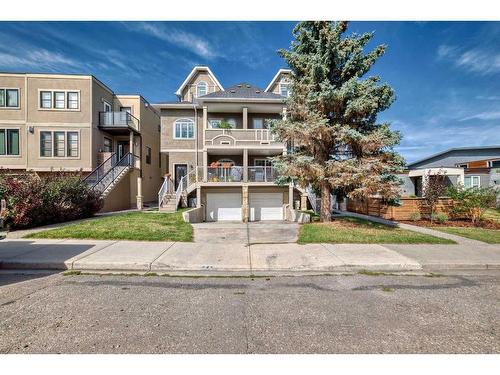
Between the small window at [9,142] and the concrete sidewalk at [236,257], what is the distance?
1485 cm

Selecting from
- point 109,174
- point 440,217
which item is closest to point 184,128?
point 109,174

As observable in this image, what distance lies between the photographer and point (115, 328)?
295cm

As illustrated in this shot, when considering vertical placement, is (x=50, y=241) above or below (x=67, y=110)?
below

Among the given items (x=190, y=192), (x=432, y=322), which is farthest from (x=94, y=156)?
(x=432, y=322)

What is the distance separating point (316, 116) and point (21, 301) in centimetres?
997

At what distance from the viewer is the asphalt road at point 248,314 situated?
104 inches

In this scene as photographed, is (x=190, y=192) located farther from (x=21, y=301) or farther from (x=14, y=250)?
(x=21, y=301)

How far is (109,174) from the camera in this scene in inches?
640

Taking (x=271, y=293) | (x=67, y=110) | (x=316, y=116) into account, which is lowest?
(x=271, y=293)

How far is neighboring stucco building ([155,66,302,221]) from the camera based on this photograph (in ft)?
50.2

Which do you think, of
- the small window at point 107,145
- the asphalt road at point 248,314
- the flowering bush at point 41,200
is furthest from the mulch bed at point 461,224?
the small window at point 107,145

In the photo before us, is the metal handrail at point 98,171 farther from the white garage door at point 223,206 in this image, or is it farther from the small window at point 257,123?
the small window at point 257,123

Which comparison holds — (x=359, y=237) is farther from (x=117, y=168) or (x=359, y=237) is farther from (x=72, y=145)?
(x=72, y=145)

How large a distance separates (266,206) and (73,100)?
16.7 m
